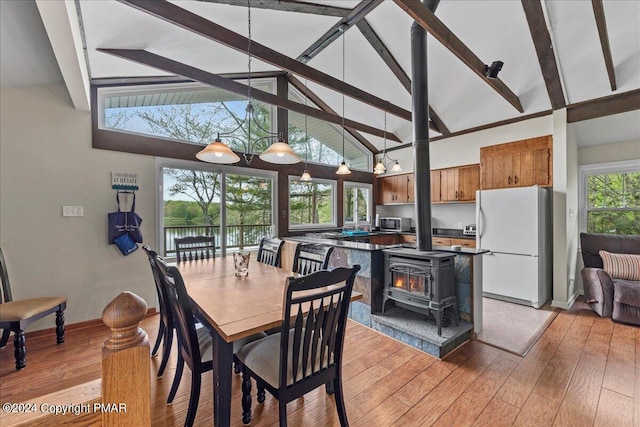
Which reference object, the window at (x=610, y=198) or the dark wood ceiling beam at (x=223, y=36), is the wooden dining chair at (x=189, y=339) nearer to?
the dark wood ceiling beam at (x=223, y=36)

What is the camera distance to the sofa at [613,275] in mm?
3104

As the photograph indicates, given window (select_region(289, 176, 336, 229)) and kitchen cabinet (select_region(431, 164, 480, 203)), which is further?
window (select_region(289, 176, 336, 229))

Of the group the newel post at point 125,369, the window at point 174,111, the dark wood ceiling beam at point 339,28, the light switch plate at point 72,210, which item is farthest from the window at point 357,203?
the newel post at point 125,369

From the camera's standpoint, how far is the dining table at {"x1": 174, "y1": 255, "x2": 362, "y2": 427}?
1.36 m

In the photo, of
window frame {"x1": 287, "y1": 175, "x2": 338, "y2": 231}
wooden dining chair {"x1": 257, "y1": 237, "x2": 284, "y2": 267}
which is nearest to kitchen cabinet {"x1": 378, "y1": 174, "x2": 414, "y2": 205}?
window frame {"x1": 287, "y1": 175, "x2": 338, "y2": 231}

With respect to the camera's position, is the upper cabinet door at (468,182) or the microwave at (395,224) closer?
the upper cabinet door at (468,182)

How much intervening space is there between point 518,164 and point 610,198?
1435 millimetres

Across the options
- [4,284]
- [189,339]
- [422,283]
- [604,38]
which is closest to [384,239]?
[422,283]

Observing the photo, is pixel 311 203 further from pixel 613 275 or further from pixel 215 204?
pixel 613 275

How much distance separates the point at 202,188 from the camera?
13.2ft

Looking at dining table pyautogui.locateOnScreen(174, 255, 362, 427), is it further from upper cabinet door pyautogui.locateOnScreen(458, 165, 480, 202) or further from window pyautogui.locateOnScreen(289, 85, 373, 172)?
upper cabinet door pyautogui.locateOnScreen(458, 165, 480, 202)

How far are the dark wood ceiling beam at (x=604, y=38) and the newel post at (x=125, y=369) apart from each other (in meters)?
4.37

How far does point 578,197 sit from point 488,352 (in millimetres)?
3497

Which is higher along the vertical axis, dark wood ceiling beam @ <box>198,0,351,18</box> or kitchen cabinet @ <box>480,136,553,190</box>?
dark wood ceiling beam @ <box>198,0,351,18</box>
